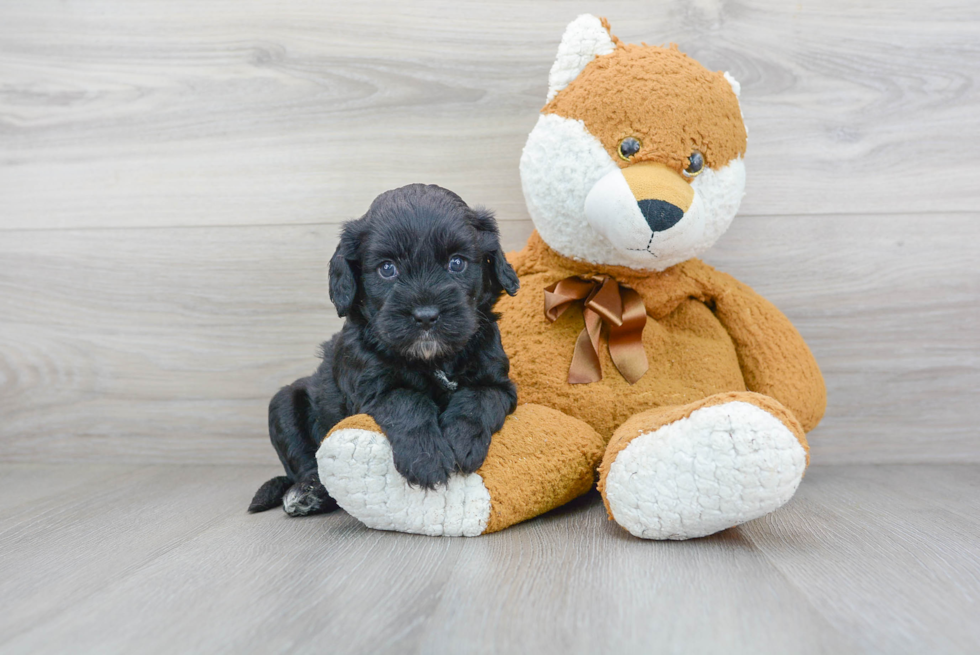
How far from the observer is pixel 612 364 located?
1519 mm

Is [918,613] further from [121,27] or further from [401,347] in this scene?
[121,27]

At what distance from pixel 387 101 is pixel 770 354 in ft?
3.86

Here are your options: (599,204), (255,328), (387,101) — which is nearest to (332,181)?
(387,101)

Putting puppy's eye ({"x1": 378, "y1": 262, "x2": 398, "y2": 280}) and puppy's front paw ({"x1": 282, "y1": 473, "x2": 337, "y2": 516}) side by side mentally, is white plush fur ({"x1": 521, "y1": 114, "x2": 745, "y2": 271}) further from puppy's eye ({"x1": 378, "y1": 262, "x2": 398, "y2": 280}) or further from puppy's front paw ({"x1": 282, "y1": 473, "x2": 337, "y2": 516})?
puppy's front paw ({"x1": 282, "y1": 473, "x2": 337, "y2": 516})

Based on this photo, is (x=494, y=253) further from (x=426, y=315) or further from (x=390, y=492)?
(x=390, y=492)

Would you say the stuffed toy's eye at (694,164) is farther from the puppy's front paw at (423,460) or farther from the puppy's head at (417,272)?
the puppy's front paw at (423,460)

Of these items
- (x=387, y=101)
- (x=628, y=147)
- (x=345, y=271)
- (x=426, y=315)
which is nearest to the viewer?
(x=426, y=315)

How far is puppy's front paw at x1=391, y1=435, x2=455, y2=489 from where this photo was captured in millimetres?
1189

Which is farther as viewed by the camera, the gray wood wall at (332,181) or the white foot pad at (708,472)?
the gray wood wall at (332,181)

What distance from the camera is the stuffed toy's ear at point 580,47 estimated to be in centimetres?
151

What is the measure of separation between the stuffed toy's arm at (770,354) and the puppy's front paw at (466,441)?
654 millimetres

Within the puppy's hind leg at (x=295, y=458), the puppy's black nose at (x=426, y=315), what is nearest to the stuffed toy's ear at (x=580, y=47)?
the puppy's black nose at (x=426, y=315)

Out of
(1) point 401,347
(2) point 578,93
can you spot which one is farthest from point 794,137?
(1) point 401,347

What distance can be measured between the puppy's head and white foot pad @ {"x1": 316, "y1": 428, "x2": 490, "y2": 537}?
0.18 meters
